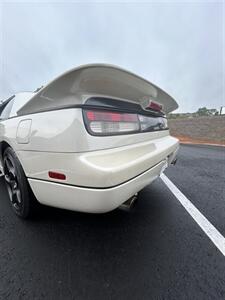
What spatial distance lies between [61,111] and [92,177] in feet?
1.84

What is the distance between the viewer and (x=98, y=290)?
1266 millimetres

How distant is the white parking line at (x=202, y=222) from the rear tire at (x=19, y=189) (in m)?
1.84

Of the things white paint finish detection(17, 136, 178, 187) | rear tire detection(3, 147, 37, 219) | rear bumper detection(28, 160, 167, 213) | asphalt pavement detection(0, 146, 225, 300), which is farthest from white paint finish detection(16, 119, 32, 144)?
asphalt pavement detection(0, 146, 225, 300)

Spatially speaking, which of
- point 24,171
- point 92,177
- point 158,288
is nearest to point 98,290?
point 158,288

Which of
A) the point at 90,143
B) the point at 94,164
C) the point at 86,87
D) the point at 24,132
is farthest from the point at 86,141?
the point at 24,132

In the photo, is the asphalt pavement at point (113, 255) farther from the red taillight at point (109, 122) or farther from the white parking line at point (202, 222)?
the red taillight at point (109, 122)

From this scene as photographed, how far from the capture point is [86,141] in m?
1.26

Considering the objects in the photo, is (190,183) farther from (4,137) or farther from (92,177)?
(4,137)

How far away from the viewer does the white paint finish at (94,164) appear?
1.20 metres

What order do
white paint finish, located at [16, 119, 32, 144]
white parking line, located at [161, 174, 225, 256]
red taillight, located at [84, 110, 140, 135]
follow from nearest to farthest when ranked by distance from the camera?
red taillight, located at [84, 110, 140, 135]
white paint finish, located at [16, 119, 32, 144]
white parking line, located at [161, 174, 225, 256]

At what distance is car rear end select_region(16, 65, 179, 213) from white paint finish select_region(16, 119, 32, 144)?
0.09 m

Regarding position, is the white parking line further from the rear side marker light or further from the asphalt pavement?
the rear side marker light

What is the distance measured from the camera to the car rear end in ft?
4.08

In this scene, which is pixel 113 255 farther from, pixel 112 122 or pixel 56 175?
pixel 112 122
